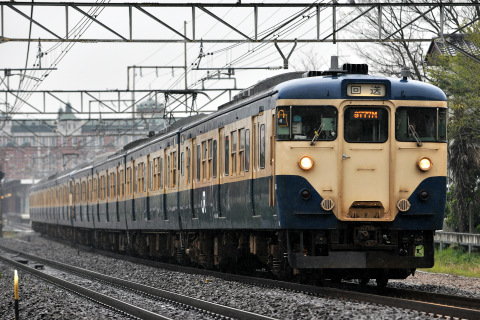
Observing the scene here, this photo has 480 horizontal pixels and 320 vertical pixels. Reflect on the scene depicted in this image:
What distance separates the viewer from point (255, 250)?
16.0 metres

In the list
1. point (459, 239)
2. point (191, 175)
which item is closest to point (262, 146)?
point (191, 175)

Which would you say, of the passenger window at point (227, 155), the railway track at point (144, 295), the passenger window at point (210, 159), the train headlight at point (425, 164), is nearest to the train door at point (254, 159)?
the passenger window at point (227, 155)

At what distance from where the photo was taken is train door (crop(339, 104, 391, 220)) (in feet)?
44.0

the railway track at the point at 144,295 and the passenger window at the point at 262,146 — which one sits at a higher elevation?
the passenger window at the point at 262,146

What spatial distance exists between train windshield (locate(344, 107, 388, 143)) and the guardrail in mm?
10241

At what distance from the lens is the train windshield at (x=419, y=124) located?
1370 cm

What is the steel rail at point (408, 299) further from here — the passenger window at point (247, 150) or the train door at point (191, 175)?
the train door at point (191, 175)

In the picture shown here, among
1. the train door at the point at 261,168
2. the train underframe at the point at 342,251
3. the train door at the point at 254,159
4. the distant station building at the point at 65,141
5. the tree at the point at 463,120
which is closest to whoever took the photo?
the train underframe at the point at 342,251

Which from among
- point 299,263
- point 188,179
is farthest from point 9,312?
point 188,179

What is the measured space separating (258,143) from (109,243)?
798 inches

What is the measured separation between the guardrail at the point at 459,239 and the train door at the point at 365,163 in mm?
10217

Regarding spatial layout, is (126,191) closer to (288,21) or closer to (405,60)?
(288,21)

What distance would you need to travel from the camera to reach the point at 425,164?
44.7 ft

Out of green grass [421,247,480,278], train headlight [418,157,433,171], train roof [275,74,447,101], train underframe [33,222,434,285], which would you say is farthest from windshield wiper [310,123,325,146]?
green grass [421,247,480,278]
